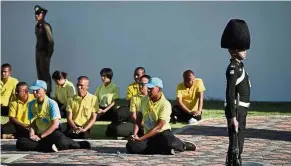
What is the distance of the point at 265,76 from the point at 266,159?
6810mm

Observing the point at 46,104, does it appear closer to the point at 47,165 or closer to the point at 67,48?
the point at 47,165

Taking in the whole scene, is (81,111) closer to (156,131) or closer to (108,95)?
(108,95)

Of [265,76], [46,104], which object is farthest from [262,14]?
[46,104]

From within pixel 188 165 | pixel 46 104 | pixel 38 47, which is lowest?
pixel 188 165

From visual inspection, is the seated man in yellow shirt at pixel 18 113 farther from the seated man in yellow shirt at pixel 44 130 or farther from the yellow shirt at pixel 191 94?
the yellow shirt at pixel 191 94

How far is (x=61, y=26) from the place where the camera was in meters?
16.2

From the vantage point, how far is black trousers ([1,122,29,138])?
1073cm

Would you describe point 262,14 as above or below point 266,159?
above

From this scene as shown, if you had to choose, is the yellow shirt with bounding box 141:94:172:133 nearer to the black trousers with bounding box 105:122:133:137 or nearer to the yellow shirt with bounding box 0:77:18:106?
the black trousers with bounding box 105:122:133:137

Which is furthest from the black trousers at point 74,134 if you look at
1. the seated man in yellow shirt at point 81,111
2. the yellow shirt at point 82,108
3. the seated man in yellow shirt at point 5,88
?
the seated man in yellow shirt at point 5,88

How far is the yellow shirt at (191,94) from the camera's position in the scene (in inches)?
495

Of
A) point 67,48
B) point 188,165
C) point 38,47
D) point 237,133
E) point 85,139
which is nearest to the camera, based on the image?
point 237,133

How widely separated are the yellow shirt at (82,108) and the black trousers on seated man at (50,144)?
3.40 feet

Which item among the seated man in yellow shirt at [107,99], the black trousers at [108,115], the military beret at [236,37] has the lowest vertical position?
the black trousers at [108,115]
